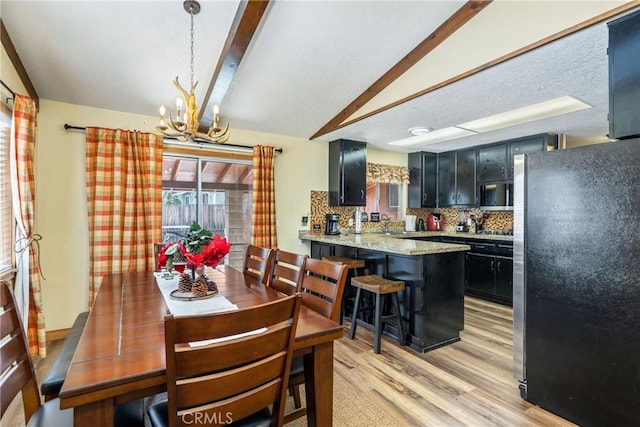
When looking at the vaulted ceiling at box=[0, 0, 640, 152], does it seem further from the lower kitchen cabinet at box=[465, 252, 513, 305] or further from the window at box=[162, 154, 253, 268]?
the lower kitchen cabinet at box=[465, 252, 513, 305]

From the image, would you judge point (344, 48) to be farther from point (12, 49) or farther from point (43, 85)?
point (43, 85)

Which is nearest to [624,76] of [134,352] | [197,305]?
[197,305]

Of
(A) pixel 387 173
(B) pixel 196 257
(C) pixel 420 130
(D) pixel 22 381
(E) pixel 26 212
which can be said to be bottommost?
(D) pixel 22 381

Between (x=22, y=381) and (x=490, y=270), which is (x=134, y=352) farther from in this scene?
(x=490, y=270)

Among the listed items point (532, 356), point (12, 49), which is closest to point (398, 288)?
point (532, 356)

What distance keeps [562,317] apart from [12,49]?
4079 mm

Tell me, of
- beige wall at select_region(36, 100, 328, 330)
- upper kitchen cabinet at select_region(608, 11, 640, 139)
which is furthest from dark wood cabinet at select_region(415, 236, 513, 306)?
beige wall at select_region(36, 100, 328, 330)

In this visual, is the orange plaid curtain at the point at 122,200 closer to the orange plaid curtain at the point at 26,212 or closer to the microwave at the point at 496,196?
the orange plaid curtain at the point at 26,212

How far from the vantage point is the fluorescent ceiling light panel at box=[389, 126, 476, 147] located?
4.22m

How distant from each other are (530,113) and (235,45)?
3.35 metres

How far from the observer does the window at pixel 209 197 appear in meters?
3.58

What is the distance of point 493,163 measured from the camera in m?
4.54

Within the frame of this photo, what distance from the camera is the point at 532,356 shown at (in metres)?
1.97

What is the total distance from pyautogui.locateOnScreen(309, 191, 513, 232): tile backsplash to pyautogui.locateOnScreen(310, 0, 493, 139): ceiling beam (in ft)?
4.02
